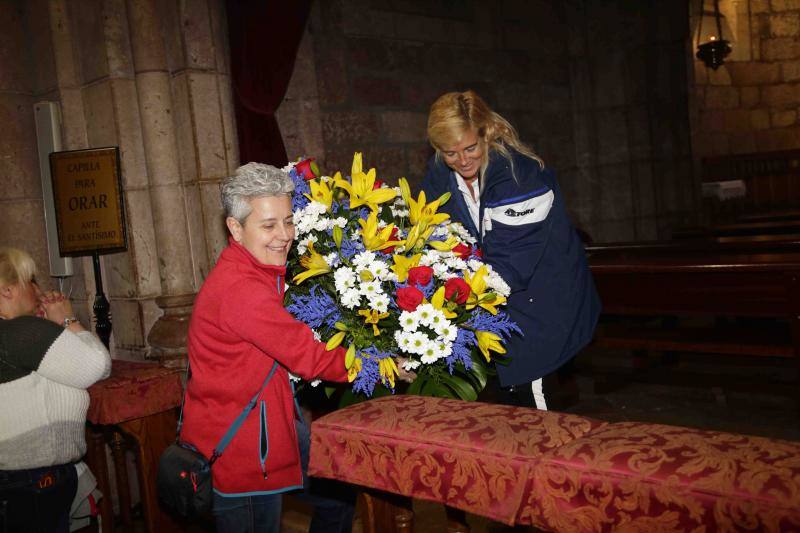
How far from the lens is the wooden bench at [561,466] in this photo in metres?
1.00

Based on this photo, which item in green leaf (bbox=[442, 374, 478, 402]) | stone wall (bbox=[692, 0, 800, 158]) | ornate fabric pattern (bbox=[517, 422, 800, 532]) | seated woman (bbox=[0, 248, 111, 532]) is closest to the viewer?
ornate fabric pattern (bbox=[517, 422, 800, 532])

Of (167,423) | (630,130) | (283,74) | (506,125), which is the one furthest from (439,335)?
(630,130)

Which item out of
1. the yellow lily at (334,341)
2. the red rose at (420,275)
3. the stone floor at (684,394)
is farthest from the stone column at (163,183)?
the red rose at (420,275)

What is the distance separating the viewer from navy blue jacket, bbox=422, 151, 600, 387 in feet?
7.21

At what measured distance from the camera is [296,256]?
2.10 meters

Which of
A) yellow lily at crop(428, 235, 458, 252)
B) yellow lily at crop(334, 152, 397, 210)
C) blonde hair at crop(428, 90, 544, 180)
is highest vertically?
blonde hair at crop(428, 90, 544, 180)

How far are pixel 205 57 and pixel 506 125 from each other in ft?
7.01

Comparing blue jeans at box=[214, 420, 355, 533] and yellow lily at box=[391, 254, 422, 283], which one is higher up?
yellow lily at box=[391, 254, 422, 283]

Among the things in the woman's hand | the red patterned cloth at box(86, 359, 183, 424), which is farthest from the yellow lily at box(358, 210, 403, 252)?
the red patterned cloth at box(86, 359, 183, 424)

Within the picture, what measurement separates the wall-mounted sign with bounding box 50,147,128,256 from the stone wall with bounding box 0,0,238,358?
17 centimetres

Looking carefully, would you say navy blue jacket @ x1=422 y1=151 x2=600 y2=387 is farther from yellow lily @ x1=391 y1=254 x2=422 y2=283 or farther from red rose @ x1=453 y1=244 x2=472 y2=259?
yellow lily @ x1=391 y1=254 x2=422 y2=283

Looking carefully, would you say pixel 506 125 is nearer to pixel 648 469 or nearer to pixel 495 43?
pixel 648 469

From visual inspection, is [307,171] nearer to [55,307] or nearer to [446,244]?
[446,244]

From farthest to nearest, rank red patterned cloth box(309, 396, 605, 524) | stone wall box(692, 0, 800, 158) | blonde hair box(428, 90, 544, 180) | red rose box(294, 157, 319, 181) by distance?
stone wall box(692, 0, 800, 158), blonde hair box(428, 90, 544, 180), red rose box(294, 157, 319, 181), red patterned cloth box(309, 396, 605, 524)
